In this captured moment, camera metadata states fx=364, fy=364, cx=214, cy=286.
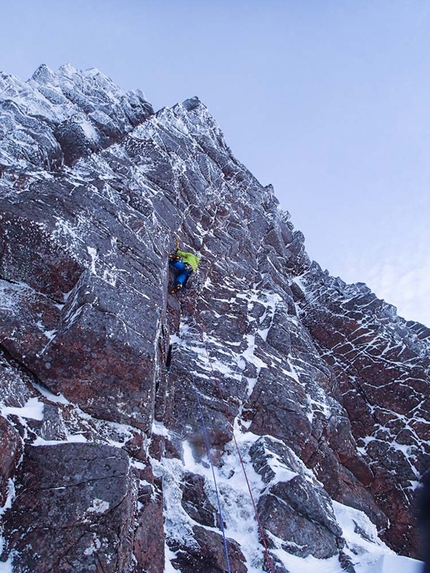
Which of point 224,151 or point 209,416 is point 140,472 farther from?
point 224,151

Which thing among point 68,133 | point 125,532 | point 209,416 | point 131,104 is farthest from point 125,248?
point 131,104

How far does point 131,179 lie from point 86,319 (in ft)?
40.8

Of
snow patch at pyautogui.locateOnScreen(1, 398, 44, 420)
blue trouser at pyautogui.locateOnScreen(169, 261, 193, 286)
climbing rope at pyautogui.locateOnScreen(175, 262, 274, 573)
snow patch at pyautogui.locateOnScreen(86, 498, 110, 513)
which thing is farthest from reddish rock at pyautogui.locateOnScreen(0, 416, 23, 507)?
blue trouser at pyautogui.locateOnScreen(169, 261, 193, 286)

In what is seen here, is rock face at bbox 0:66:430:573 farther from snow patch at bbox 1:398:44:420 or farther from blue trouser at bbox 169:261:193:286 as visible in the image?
blue trouser at bbox 169:261:193:286

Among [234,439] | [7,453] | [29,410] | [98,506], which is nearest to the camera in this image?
[7,453]

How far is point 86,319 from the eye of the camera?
10.4 meters

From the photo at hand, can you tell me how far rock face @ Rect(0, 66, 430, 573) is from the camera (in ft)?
24.9

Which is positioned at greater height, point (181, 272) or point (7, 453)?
point (181, 272)

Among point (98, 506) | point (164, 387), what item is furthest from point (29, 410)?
point (164, 387)

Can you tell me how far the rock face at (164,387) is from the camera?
758cm

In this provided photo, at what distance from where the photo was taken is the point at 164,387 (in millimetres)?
13312

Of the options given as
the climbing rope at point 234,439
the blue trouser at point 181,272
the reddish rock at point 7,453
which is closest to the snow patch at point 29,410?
the reddish rock at point 7,453

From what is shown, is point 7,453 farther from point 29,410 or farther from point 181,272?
point 181,272

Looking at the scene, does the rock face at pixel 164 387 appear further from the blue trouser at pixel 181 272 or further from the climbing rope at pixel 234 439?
the blue trouser at pixel 181 272
